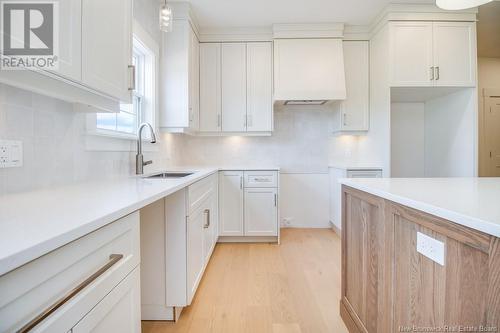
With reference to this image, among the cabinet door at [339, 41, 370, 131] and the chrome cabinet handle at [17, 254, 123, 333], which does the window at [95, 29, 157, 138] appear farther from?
the cabinet door at [339, 41, 370, 131]

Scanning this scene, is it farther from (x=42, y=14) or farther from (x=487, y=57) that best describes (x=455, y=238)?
(x=487, y=57)

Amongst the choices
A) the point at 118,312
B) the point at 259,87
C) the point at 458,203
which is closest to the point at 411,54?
the point at 259,87

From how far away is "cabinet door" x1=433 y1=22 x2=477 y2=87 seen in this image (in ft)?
9.52

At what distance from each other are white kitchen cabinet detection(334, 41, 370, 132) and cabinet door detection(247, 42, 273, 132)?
0.95m

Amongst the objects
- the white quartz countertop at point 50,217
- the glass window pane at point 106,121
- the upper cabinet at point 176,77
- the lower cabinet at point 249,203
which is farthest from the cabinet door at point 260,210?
the white quartz countertop at point 50,217

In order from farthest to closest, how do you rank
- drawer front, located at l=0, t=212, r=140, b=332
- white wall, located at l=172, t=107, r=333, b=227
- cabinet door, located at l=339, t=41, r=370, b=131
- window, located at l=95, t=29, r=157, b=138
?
1. white wall, located at l=172, t=107, r=333, b=227
2. cabinet door, located at l=339, t=41, r=370, b=131
3. window, located at l=95, t=29, r=157, b=138
4. drawer front, located at l=0, t=212, r=140, b=332

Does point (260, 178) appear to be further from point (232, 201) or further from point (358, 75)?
point (358, 75)

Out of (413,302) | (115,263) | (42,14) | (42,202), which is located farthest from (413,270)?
(42,14)

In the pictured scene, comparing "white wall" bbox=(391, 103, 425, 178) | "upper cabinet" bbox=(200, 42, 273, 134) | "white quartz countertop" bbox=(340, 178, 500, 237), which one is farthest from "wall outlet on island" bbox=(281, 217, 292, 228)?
"white quartz countertop" bbox=(340, 178, 500, 237)

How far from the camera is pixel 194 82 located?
310 centimetres

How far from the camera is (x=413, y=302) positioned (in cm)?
96

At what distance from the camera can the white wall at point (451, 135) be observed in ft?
9.54

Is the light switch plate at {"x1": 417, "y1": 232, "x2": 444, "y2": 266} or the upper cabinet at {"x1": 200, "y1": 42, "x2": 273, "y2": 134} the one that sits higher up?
the upper cabinet at {"x1": 200, "y1": 42, "x2": 273, "y2": 134}

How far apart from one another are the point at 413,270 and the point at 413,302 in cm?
11
